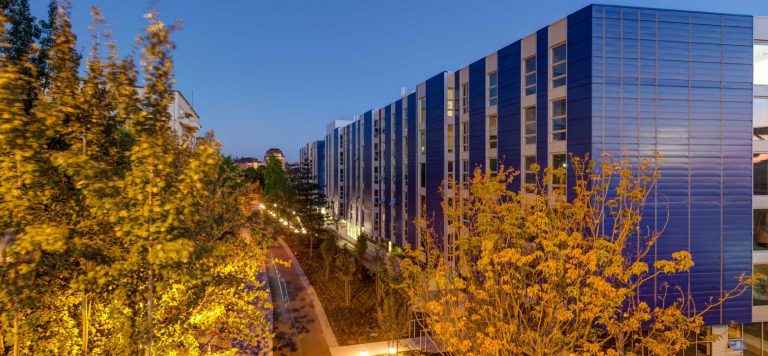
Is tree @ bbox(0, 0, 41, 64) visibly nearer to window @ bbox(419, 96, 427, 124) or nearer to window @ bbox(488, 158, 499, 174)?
window @ bbox(488, 158, 499, 174)

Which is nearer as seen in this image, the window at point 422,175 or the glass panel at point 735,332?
the glass panel at point 735,332

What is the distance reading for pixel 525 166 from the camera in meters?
24.8

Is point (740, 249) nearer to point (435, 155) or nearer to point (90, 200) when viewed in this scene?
point (435, 155)

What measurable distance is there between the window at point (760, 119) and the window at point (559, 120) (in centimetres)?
912

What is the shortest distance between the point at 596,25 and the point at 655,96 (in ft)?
14.8

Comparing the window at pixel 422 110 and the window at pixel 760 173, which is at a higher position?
the window at pixel 422 110

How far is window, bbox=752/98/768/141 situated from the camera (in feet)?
68.8

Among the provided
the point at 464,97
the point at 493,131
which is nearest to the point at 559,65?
the point at 493,131

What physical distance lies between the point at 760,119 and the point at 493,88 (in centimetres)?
1397

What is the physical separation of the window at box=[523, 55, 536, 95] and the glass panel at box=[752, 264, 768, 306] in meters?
14.4

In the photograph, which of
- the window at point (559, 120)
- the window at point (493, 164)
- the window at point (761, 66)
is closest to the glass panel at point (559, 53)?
the window at point (559, 120)

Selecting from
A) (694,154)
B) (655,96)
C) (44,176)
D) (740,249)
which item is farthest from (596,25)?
(44,176)

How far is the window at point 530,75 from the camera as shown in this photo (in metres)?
24.2

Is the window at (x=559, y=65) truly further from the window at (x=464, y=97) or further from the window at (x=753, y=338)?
the window at (x=753, y=338)
